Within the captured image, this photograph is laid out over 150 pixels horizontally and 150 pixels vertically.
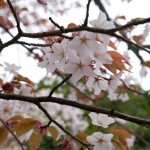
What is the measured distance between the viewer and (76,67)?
2.92 feet

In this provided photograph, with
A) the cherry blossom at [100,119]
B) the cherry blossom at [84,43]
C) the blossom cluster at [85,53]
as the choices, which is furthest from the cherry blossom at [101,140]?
the cherry blossom at [84,43]

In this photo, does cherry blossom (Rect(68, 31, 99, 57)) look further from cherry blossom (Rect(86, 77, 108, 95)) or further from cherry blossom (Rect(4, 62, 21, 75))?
cherry blossom (Rect(4, 62, 21, 75))

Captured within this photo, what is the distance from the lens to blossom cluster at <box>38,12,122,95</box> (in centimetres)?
83

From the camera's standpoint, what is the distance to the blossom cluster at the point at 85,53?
825 mm

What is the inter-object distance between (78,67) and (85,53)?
0.06 m

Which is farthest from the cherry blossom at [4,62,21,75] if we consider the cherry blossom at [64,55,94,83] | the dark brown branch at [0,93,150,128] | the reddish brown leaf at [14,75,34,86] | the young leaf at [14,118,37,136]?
the cherry blossom at [64,55,94,83]

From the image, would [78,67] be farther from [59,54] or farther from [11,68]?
[11,68]

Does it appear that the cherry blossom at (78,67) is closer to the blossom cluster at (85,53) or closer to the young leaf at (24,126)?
the blossom cluster at (85,53)

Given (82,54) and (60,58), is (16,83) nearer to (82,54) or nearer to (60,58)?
(60,58)

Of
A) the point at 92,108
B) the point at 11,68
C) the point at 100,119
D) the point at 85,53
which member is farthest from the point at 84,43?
the point at 11,68

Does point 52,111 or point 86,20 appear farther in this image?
point 52,111

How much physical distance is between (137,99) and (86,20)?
7248mm

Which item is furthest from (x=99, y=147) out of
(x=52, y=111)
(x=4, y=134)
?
(x=52, y=111)

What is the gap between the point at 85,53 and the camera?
0.84 metres
